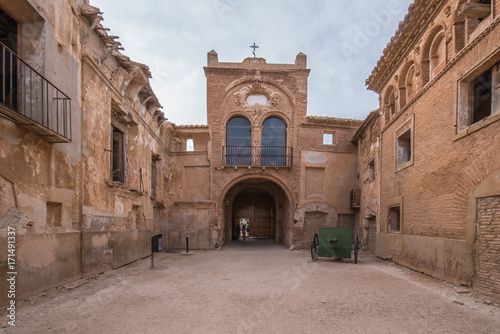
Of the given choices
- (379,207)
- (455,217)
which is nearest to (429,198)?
(455,217)

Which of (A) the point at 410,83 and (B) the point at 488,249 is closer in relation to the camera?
(B) the point at 488,249

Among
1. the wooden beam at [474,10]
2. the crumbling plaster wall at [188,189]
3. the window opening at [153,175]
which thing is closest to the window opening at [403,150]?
the wooden beam at [474,10]

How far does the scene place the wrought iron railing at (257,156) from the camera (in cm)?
1669

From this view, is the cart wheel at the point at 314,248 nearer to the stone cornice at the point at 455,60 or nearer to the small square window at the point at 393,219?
the small square window at the point at 393,219

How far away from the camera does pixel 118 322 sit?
4621 millimetres

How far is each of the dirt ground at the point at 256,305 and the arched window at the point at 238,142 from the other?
8.92 metres

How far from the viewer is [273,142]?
17203 millimetres

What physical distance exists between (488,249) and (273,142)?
12.2m

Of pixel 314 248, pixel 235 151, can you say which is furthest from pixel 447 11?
pixel 235 151

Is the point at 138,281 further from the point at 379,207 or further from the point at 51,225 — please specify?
the point at 379,207

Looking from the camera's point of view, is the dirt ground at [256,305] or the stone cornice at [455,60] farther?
the stone cornice at [455,60]

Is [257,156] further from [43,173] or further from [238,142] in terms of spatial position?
[43,173]

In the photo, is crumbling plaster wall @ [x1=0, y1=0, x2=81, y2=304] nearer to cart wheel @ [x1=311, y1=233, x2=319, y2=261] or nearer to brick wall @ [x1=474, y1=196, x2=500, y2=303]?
cart wheel @ [x1=311, y1=233, x2=319, y2=261]

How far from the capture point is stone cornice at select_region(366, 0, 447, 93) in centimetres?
844
